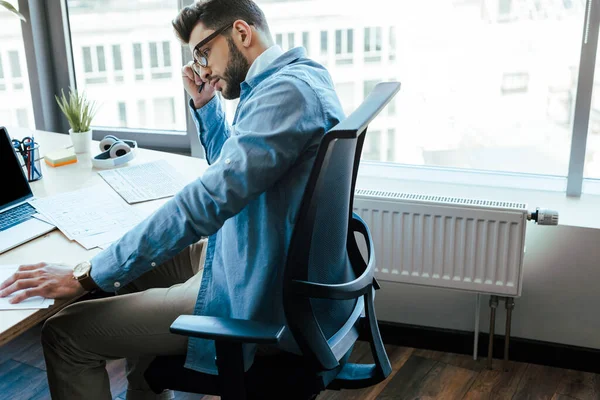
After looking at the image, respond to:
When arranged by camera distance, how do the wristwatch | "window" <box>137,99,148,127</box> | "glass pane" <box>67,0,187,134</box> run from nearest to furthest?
the wristwatch
"glass pane" <box>67,0,187,134</box>
"window" <box>137,99,148,127</box>

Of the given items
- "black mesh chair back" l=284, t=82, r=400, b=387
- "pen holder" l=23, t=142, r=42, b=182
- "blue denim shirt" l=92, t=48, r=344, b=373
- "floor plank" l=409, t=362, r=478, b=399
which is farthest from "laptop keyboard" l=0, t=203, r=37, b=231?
"floor plank" l=409, t=362, r=478, b=399

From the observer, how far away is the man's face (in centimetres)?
158

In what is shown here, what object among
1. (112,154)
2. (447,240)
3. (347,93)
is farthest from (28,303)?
(347,93)

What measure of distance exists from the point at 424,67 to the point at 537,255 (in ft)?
2.54

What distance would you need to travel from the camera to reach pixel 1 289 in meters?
1.45

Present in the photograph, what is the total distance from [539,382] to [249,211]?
145 cm

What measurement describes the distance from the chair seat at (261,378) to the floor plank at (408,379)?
952 millimetres

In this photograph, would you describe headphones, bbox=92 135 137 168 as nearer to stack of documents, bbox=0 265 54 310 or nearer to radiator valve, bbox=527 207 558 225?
stack of documents, bbox=0 265 54 310

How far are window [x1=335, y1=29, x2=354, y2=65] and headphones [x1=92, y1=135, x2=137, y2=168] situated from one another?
85cm

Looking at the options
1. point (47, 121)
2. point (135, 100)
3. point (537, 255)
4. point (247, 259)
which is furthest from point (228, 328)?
Answer: point (47, 121)

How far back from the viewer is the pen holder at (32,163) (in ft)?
6.84

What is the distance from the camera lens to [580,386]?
2.33 meters

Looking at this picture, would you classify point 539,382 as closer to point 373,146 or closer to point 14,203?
point 373,146

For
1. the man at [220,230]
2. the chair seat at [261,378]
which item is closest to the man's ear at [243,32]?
the man at [220,230]
